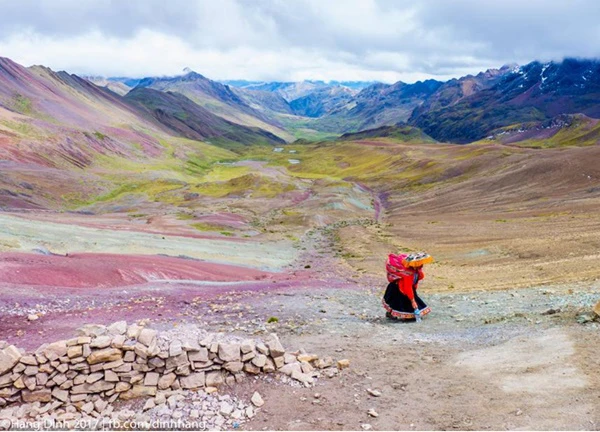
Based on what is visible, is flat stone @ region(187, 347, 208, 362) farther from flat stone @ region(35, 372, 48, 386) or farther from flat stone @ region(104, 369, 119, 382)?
flat stone @ region(35, 372, 48, 386)

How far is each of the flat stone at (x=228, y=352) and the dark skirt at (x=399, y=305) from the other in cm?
940

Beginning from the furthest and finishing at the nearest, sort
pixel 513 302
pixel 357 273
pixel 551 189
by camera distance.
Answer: pixel 551 189 < pixel 357 273 < pixel 513 302

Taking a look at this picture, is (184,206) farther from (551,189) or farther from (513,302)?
(513,302)

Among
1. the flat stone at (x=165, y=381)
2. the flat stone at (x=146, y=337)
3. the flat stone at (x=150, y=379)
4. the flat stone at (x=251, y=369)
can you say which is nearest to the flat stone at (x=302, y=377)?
the flat stone at (x=251, y=369)

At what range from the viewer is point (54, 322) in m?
17.3

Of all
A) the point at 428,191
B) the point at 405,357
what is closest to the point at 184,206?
the point at 428,191

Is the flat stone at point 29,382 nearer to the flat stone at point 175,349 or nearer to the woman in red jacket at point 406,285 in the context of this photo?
the flat stone at point 175,349

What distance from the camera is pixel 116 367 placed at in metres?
12.8

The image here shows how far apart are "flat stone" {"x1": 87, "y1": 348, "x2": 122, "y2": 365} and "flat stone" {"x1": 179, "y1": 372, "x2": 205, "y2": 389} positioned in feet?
6.25

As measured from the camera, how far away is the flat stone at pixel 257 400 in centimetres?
1269

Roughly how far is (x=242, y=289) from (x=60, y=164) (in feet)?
397

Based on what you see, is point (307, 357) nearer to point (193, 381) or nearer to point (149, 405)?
point (193, 381)

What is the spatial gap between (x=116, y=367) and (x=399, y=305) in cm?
1243

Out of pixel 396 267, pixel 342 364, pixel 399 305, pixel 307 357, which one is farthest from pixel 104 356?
pixel 399 305
